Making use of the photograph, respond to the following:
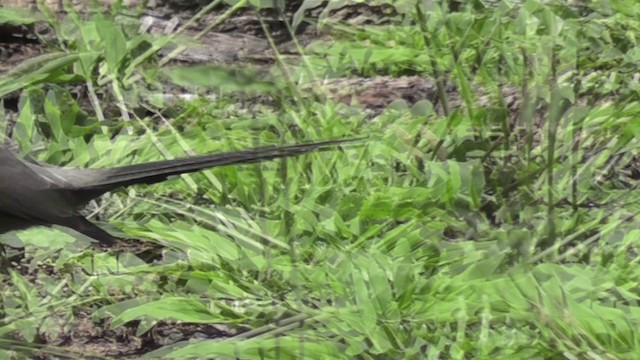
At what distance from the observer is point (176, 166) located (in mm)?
3135

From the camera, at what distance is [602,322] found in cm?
259

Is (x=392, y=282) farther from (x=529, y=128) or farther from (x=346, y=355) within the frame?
(x=529, y=128)

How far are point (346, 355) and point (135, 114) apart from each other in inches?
58.4

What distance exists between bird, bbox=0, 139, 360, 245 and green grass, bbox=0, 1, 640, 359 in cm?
12

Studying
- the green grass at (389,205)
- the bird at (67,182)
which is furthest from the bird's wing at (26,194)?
the green grass at (389,205)

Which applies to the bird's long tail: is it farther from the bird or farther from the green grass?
the green grass

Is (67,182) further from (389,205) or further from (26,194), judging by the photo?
(389,205)

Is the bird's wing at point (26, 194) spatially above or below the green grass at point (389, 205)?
above

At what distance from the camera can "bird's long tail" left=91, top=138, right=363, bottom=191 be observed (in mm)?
3137

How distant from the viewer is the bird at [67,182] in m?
3.13

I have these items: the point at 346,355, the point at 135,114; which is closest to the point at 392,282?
the point at 346,355

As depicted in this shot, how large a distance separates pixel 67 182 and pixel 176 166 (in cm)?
26

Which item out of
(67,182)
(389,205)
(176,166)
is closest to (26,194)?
(67,182)

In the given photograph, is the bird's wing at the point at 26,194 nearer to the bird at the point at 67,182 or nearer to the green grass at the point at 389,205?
the bird at the point at 67,182
